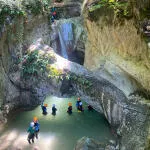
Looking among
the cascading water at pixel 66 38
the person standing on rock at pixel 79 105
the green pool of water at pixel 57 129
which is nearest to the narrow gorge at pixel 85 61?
the cascading water at pixel 66 38

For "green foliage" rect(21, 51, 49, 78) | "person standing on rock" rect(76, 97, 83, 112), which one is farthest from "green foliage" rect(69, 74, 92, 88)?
"green foliage" rect(21, 51, 49, 78)

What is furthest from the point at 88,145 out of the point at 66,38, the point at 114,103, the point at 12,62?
the point at 66,38

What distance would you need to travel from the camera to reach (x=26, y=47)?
60.6ft

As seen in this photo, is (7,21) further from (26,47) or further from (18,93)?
(18,93)

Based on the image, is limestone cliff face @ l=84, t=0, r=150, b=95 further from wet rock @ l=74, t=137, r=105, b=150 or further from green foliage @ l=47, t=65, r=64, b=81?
green foliage @ l=47, t=65, r=64, b=81

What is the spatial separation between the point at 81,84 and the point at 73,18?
27.5 feet

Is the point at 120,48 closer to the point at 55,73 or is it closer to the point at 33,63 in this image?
the point at 55,73

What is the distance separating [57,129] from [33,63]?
4077 millimetres

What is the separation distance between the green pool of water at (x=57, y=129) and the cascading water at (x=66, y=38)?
210 inches

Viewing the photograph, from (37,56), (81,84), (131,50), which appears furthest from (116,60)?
(37,56)

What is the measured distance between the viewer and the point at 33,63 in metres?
17.1

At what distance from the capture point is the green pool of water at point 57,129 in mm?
14906

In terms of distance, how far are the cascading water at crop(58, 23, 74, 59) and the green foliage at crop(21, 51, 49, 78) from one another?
4675 mm

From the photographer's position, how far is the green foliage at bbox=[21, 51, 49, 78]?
663 inches
